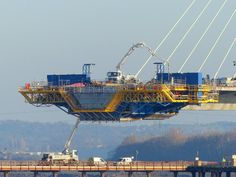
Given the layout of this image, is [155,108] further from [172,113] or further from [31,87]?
[31,87]

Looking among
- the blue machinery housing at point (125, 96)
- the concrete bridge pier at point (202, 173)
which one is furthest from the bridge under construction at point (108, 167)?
the blue machinery housing at point (125, 96)

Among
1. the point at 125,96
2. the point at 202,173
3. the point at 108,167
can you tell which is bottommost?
the point at 202,173

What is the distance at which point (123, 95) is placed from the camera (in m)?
138

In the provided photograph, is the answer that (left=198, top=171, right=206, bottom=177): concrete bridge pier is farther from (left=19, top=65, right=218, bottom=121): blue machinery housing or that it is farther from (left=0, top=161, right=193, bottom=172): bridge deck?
(left=19, top=65, right=218, bottom=121): blue machinery housing

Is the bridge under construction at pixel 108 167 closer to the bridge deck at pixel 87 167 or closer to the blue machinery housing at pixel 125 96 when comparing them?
the bridge deck at pixel 87 167

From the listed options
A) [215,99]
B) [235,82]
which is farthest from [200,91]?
[235,82]

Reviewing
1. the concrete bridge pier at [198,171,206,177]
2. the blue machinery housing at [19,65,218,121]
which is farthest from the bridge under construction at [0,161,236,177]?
the blue machinery housing at [19,65,218,121]

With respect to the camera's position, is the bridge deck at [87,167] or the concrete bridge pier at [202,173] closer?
the bridge deck at [87,167]

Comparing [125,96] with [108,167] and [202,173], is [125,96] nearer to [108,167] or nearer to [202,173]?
[108,167]

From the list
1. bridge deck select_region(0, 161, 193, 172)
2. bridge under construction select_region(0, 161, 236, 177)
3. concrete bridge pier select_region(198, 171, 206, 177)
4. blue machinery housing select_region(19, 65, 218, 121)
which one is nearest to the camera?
blue machinery housing select_region(19, 65, 218, 121)

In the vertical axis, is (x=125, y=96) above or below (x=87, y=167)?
above

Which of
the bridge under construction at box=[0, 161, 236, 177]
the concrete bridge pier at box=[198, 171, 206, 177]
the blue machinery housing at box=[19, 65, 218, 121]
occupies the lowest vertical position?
the concrete bridge pier at box=[198, 171, 206, 177]

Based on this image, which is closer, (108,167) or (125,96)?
(125,96)

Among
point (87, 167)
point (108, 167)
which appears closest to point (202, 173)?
point (108, 167)
